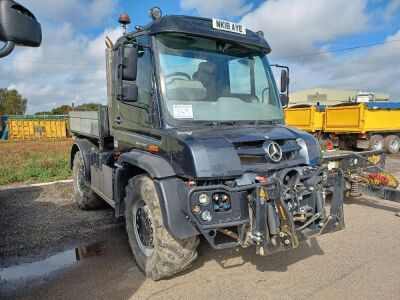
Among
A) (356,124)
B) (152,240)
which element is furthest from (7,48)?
(356,124)

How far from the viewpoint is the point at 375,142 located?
1500 centimetres

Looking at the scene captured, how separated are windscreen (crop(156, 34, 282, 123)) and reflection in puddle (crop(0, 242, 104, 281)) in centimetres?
240

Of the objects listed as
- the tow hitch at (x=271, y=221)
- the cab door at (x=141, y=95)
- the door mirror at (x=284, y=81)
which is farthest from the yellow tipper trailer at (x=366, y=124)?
the tow hitch at (x=271, y=221)

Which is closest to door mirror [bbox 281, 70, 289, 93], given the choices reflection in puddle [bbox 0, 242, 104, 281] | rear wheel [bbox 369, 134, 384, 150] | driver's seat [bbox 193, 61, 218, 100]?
Answer: driver's seat [bbox 193, 61, 218, 100]

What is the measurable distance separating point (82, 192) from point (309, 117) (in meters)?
12.4

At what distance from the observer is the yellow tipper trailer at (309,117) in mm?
16188

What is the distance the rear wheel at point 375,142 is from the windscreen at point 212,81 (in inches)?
472

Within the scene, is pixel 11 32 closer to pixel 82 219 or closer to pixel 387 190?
pixel 82 219

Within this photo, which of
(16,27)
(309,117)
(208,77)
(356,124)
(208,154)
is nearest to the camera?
(16,27)

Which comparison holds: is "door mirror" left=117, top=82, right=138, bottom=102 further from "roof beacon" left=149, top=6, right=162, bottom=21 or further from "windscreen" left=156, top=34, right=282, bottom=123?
"roof beacon" left=149, top=6, right=162, bottom=21

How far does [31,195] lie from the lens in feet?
26.5

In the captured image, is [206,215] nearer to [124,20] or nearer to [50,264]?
[50,264]

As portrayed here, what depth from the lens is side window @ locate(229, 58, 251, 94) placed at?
4281 millimetres

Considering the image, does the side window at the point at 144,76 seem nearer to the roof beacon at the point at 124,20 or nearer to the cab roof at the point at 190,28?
the cab roof at the point at 190,28
